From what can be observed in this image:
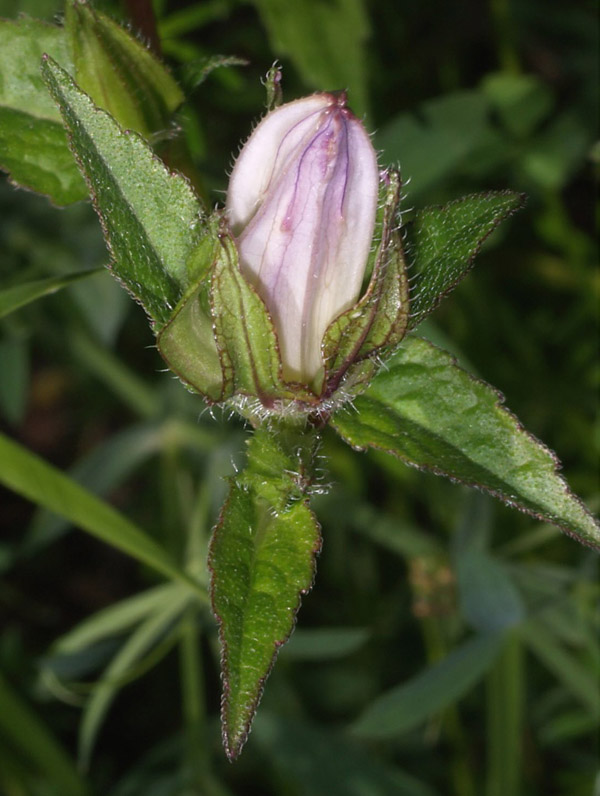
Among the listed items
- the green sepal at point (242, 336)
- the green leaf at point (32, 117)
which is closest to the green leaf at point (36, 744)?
the green leaf at point (32, 117)

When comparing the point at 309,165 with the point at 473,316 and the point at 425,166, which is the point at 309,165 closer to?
the point at 425,166

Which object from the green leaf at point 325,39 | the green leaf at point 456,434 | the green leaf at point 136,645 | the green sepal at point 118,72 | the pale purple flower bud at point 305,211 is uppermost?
the green sepal at point 118,72

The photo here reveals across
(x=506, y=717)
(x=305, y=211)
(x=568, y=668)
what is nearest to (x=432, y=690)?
(x=506, y=717)

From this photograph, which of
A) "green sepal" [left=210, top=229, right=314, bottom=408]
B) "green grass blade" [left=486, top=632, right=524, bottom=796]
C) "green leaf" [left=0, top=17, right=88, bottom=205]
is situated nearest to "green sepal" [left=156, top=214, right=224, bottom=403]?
"green sepal" [left=210, top=229, right=314, bottom=408]

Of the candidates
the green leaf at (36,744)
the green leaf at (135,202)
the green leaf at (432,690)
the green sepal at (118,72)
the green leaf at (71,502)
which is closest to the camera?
the green leaf at (135,202)

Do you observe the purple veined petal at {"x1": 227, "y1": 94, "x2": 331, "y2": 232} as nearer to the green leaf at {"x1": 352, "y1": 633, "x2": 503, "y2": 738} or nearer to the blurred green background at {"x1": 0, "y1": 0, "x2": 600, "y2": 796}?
the blurred green background at {"x1": 0, "y1": 0, "x2": 600, "y2": 796}

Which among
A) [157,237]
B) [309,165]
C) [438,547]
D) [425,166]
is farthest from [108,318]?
[309,165]

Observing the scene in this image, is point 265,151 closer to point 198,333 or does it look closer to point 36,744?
→ point 198,333

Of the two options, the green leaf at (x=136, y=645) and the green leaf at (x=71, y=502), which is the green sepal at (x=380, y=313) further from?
the green leaf at (x=136, y=645)
